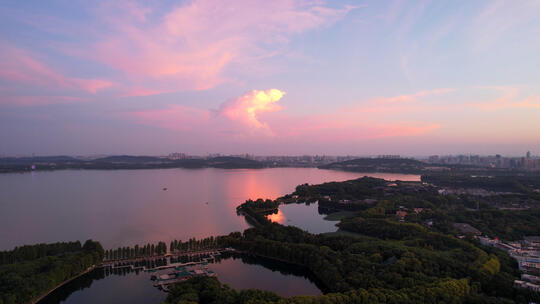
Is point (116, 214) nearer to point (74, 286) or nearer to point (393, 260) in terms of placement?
point (74, 286)

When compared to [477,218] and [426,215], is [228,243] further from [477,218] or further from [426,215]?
[477,218]

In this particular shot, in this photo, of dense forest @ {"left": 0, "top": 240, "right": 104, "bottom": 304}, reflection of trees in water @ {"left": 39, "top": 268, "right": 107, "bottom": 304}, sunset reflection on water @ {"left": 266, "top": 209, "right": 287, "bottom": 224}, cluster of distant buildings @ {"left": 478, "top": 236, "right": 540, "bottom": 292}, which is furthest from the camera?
sunset reflection on water @ {"left": 266, "top": 209, "right": 287, "bottom": 224}

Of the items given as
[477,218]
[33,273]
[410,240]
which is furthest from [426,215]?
[33,273]

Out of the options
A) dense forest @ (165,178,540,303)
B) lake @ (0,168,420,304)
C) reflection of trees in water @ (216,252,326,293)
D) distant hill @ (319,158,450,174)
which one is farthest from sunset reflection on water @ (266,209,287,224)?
distant hill @ (319,158,450,174)

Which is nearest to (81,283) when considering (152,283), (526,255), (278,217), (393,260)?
(152,283)

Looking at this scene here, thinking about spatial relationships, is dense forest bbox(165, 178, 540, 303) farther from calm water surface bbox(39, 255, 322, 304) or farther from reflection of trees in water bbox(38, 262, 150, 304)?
reflection of trees in water bbox(38, 262, 150, 304)

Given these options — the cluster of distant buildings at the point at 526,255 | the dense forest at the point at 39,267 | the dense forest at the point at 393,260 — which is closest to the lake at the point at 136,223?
the dense forest at the point at 39,267
